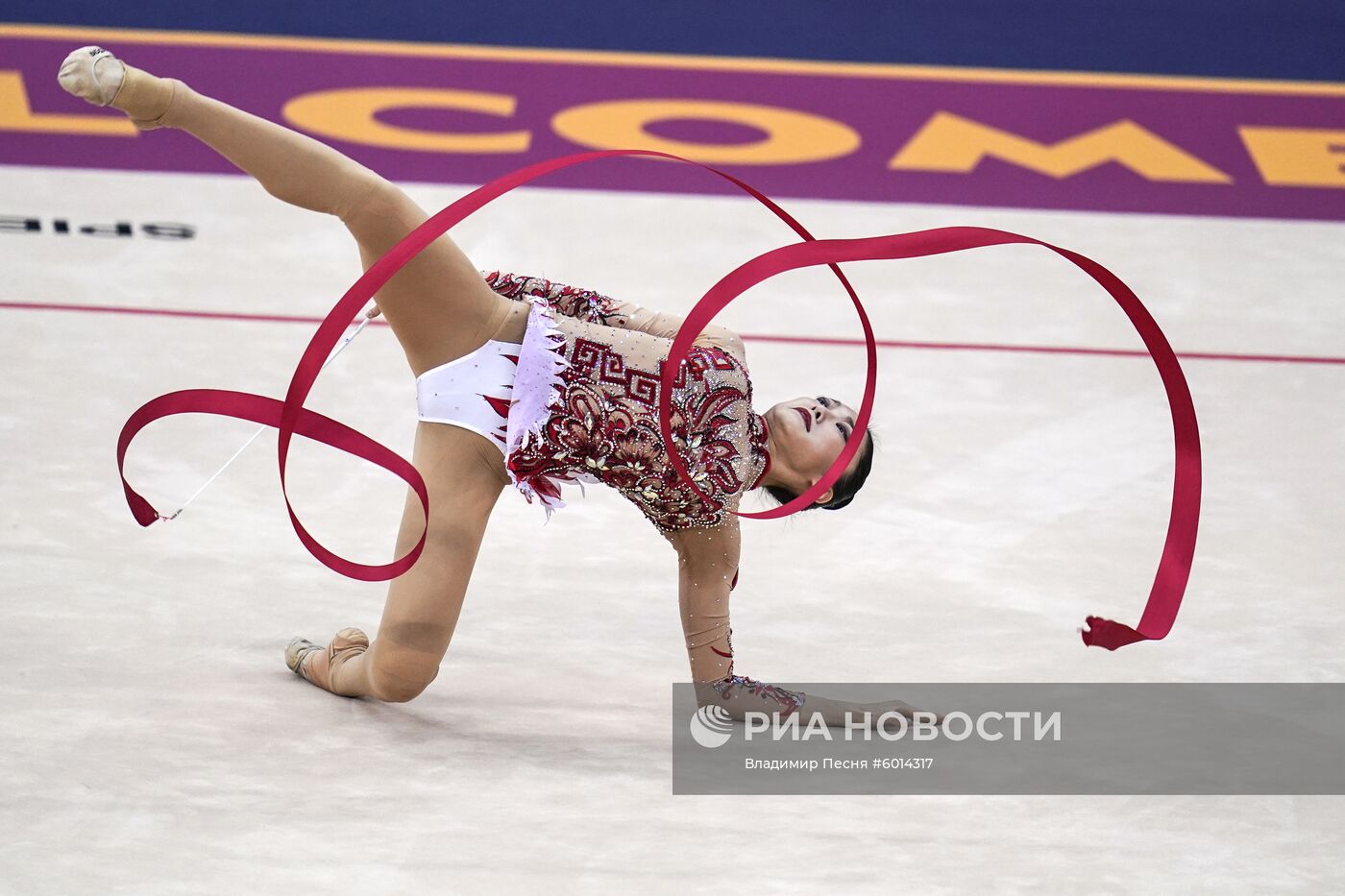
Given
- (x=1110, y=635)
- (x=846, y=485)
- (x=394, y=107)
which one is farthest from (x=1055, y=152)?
(x=1110, y=635)

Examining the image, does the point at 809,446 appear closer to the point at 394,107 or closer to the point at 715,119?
the point at 715,119

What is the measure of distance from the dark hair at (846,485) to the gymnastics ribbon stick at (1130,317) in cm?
9

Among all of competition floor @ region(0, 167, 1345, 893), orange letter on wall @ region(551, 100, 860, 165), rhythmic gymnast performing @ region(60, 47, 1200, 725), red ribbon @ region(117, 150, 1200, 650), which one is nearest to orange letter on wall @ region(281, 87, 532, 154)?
orange letter on wall @ region(551, 100, 860, 165)

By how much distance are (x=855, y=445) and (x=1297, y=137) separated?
4122 millimetres

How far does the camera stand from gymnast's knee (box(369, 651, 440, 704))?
284cm

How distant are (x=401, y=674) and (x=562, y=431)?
488mm

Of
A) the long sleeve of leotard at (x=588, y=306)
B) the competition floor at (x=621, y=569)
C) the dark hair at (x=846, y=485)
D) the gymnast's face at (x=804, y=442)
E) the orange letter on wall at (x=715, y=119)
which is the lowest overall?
the competition floor at (x=621, y=569)

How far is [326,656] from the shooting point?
300 centimetres

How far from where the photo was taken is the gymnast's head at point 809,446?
9.57ft

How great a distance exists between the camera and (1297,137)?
6.27 metres

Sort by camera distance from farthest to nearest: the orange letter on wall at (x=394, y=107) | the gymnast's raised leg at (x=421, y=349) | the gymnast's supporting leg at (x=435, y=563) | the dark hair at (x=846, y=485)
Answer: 1. the orange letter on wall at (x=394, y=107)
2. the dark hair at (x=846, y=485)
3. the gymnast's supporting leg at (x=435, y=563)
4. the gymnast's raised leg at (x=421, y=349)

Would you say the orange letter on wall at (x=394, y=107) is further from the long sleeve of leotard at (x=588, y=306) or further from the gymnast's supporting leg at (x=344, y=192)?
the gymnast's supporting leg at (x=344, y=192)

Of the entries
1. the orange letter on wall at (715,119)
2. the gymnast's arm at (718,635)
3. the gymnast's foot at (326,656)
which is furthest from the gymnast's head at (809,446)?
the orange letter on wall at (715,119)

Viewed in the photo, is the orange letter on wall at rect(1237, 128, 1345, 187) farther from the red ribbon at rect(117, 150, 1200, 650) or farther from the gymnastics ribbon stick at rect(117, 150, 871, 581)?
the gymnastics ribbon stick at rect(117, 150, 871, 581)
